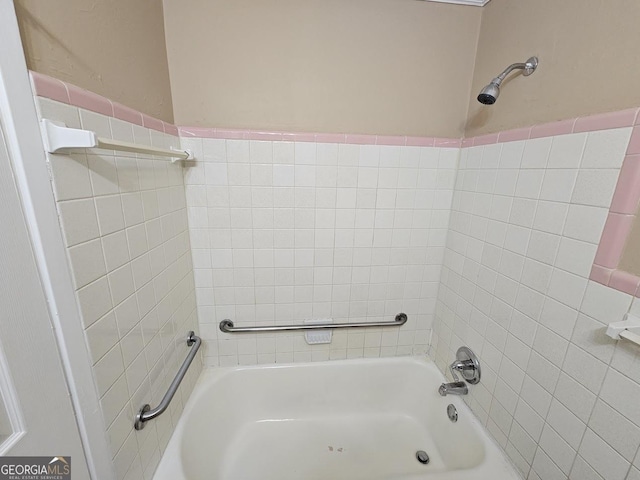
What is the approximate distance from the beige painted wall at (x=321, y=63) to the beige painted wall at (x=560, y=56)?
164 mm

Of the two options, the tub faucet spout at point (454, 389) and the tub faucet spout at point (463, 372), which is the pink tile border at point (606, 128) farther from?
the tub faucet spout at point (454, 389)

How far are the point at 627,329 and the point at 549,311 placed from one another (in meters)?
0.22

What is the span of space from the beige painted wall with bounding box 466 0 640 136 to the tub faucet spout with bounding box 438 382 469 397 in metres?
1.19

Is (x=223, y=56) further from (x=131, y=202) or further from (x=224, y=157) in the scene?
(x=131, y=202)

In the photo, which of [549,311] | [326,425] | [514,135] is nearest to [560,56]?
[514,135]

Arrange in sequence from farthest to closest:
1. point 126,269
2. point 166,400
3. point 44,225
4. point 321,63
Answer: point 321,63, point 166,400, point 126,269, point 44,225

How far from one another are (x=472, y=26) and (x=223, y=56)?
3.79ft

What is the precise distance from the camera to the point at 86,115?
64 cm

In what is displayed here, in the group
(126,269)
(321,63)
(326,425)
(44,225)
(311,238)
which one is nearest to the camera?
(44,225)

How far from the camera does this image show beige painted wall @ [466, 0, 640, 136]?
2.29 feet

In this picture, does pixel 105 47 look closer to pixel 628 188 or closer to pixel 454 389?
pixel 628 188

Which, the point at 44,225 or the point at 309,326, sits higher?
the point at 44,225

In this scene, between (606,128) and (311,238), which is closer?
(606,128)

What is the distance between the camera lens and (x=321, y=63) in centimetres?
119
